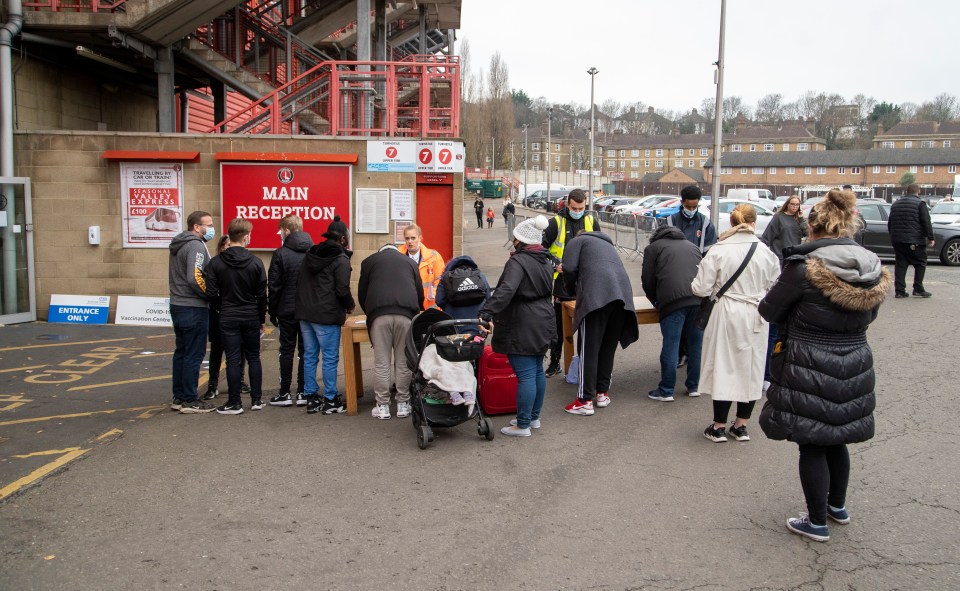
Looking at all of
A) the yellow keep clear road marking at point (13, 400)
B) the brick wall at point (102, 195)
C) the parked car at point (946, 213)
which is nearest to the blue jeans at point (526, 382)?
the yellow keep clear road marking at point (13, 400)

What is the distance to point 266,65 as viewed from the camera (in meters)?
17.8

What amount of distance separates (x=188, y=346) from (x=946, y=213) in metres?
20.0

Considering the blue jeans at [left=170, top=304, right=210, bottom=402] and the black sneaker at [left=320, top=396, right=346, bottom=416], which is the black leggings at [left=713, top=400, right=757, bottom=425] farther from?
the blue jeans at [left=170, top=304, right=210, bottom=402]

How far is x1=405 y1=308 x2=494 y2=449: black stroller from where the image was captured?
636cm

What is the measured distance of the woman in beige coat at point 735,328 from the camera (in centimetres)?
632

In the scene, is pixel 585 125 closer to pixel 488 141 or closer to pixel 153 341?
pixel 488 141

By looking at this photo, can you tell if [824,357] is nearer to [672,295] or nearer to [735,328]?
[735,328]

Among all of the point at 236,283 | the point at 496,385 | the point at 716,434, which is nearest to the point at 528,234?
the point at 496,385

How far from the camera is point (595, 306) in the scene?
275 inches

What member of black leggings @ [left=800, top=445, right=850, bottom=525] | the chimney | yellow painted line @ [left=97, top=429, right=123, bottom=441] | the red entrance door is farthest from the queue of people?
the chimney

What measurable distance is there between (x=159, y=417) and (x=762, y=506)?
537 cm

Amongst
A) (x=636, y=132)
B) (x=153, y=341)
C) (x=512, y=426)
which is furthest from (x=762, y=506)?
(x=636, y=132)

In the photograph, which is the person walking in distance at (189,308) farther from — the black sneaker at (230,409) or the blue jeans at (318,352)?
the blue jeans at (318,352)

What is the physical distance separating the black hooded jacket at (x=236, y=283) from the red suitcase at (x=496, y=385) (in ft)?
7.23
